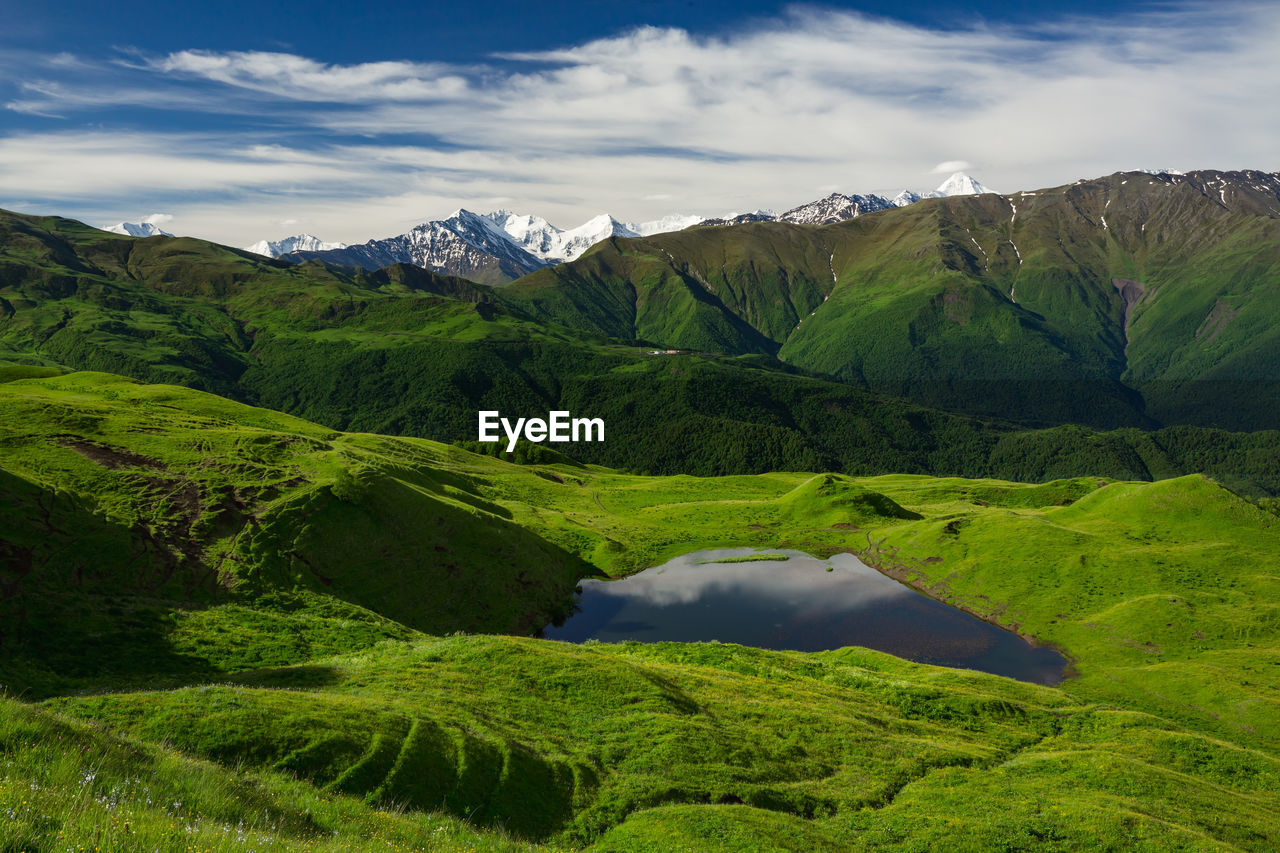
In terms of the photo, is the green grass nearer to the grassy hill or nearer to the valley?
the valley

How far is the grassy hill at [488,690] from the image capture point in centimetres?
2159

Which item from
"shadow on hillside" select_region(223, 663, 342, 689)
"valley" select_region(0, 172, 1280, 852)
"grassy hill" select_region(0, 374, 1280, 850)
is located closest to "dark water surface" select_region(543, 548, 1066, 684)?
"valley" select_region(0, 172, 1280, 852)

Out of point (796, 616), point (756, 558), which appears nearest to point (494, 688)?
point (796, 616)

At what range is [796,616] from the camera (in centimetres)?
8588

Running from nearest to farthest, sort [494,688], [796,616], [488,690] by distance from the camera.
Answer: [488,690] → [494,688] → [796,616]

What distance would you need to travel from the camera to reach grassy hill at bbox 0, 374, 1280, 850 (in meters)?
21.6

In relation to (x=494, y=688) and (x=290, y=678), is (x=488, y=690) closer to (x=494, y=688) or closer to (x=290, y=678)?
(x=494, y=688)

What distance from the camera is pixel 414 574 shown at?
6894 cm

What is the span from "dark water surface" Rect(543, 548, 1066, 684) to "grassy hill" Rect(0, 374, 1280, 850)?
4.96 metres

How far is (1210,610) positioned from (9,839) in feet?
329

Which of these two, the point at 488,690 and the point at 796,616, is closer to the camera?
the point at 488,690

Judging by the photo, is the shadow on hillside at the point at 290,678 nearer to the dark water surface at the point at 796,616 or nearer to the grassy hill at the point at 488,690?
the grassy hill at the point at 488,690

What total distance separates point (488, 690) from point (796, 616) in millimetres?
58721

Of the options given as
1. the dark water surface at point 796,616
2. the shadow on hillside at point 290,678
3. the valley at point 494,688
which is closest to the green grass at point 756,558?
the dark water surface at point 796,616
